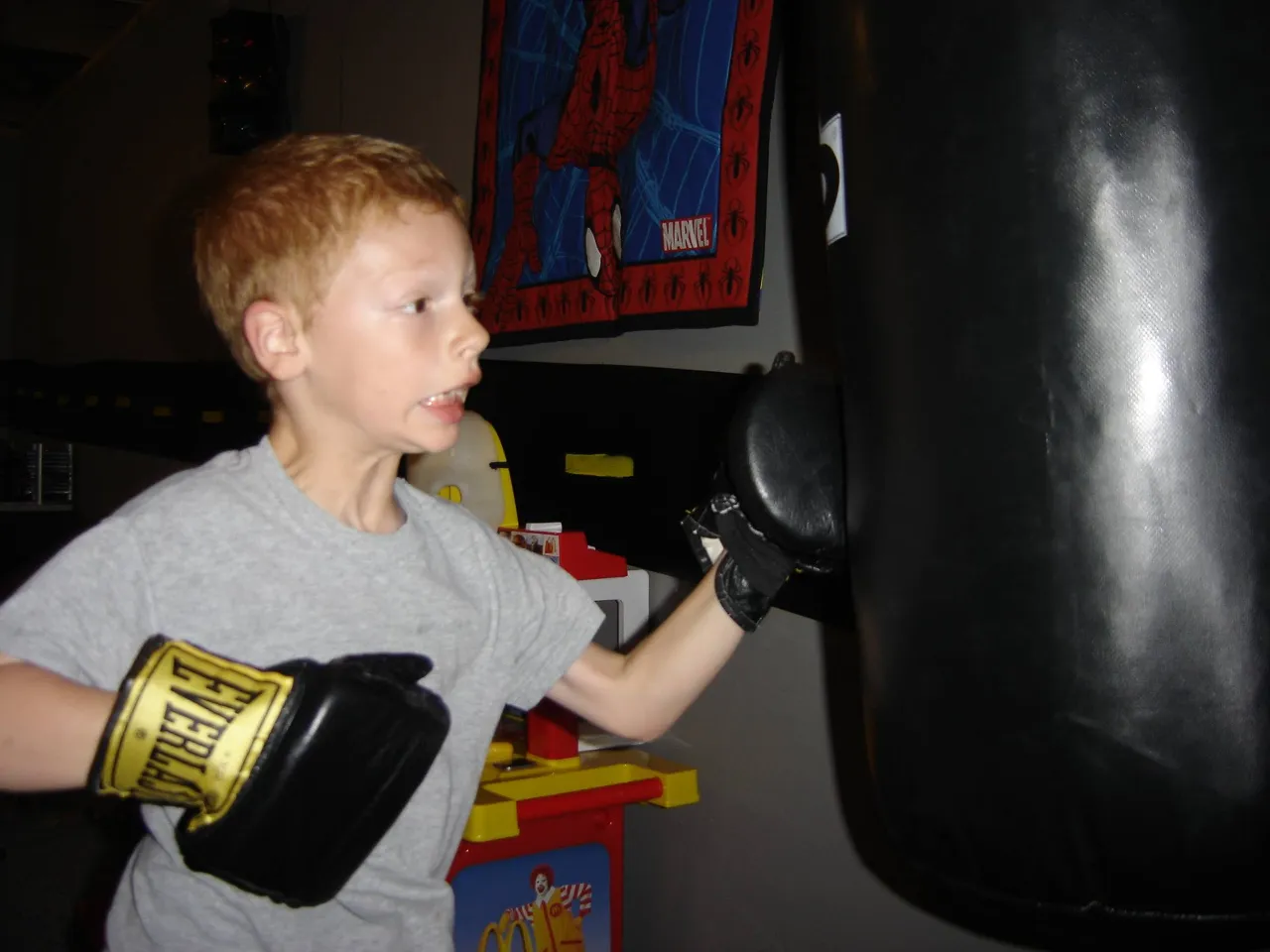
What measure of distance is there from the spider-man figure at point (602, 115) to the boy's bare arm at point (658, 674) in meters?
1.27

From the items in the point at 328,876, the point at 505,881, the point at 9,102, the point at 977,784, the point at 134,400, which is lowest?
the point at 505,881

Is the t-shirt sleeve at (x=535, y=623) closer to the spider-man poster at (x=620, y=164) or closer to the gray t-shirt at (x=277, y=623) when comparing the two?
the gray t-shirt at (x=277, y=623)

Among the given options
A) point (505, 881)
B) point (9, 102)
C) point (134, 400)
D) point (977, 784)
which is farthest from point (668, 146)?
point (9, 102)

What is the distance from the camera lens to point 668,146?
7.34 feet

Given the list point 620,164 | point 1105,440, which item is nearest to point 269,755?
point 1105,440

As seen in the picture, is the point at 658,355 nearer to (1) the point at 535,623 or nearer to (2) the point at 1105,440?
(1) the point at 535,623

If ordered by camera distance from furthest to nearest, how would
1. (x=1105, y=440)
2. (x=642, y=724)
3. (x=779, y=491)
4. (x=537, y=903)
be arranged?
1. (x=537, y=903)
2. (x=642, y=724)
3. (x=779, y=491)
4. (x=1105, y=440)

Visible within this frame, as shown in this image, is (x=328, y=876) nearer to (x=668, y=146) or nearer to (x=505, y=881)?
(x=505, y=881)

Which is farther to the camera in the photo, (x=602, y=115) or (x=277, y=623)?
(x=602, y=115)

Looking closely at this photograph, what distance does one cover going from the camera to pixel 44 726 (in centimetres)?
93

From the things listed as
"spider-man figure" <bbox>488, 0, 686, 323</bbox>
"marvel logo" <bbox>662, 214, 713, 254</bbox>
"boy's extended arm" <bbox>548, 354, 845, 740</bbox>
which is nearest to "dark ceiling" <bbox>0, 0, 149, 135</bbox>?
"spider-man figure" <bbox>488, 0, 686, 323</bbox>

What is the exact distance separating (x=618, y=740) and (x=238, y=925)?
1.28 m

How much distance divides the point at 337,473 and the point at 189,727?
0.31 m

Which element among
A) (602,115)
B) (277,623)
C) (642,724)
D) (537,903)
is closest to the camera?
(277,623)
